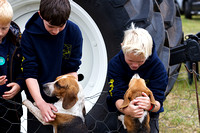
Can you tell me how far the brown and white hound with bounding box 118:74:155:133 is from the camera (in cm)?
214

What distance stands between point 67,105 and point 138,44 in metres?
0.65

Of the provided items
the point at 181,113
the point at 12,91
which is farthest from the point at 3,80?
the point at 181,113

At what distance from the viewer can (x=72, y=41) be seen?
2416 millimetres

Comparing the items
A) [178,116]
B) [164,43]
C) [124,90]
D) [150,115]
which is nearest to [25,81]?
[124,90]

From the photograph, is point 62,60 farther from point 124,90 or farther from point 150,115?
point 150,115

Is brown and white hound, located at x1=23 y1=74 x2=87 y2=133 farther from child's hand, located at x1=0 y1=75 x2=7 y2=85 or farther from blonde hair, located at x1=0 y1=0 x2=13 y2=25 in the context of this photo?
blonde hair, located at x1=0 y1=0 x2=13 y2=25

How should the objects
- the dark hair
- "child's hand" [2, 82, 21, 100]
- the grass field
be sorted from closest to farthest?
the dark hair
"child's hand" [2, 82, 21, 100]
the grass field

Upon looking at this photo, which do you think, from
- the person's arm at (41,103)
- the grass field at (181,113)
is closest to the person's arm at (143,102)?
the person's arm at (41,103)

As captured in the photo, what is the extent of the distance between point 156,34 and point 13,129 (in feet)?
4.65

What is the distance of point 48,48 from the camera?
2.32 meters

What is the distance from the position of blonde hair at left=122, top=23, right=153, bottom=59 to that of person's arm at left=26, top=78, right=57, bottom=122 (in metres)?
0.66

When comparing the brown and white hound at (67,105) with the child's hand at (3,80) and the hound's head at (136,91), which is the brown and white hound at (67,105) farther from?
the hound's head at (136,91)

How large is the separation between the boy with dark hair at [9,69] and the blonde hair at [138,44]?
818mm

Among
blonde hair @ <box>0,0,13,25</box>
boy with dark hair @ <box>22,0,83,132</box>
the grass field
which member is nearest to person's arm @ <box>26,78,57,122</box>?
boy with dark hair @ <box>22,0,83,132</box>
